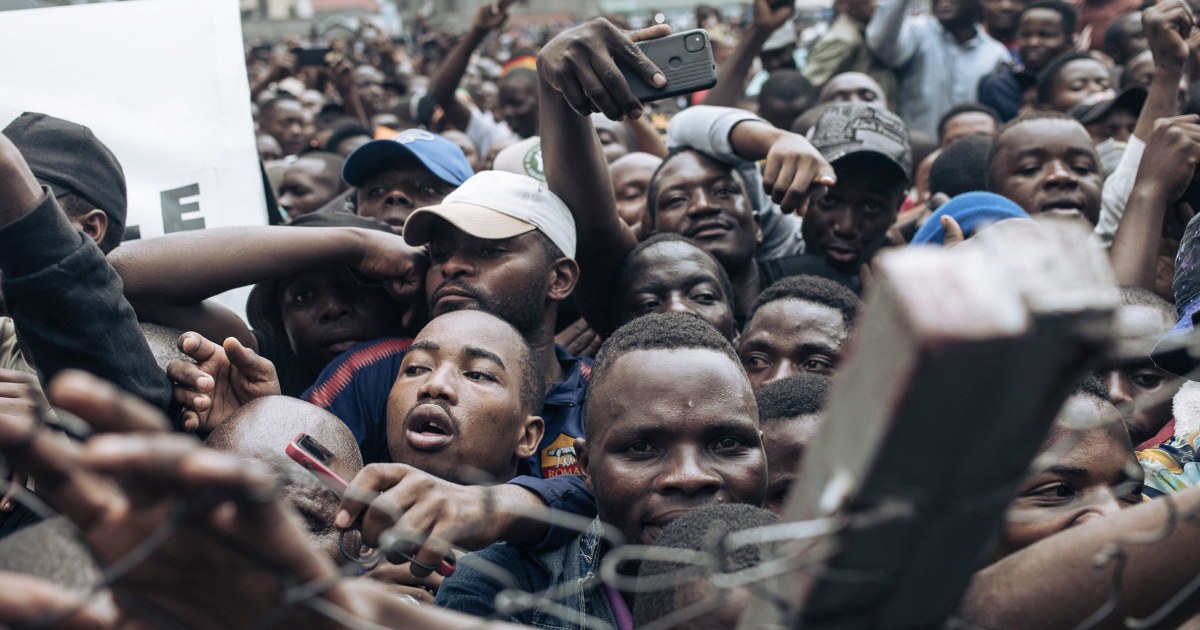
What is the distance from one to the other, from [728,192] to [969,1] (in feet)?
11.4

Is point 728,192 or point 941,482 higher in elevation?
point 941,482

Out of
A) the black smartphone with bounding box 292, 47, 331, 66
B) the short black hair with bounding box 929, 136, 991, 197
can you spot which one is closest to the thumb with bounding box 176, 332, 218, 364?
the short black hair with bounding box 929, 136, 991, 197

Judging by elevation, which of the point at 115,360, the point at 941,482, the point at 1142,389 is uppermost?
the point at 941,482

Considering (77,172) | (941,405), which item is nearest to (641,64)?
(77,172)

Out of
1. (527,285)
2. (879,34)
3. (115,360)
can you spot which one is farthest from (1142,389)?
(879,34)

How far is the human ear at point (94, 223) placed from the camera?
2801 millimetres

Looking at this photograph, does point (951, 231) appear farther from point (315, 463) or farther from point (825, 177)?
point (315, 463)

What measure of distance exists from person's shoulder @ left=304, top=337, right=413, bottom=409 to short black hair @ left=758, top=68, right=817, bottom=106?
138 inches

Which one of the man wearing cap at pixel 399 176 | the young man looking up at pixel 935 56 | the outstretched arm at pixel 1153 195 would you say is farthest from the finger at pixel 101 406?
the young man looking up at pixel 935 56

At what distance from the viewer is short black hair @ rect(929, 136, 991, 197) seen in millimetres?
4641

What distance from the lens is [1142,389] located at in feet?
9.04

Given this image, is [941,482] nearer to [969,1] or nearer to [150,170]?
[150,170]

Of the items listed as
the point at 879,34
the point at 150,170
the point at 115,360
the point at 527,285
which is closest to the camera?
the point at 115,360

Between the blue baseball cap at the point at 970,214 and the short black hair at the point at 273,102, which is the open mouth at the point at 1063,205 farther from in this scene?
the short black hair at the point at 273,102
